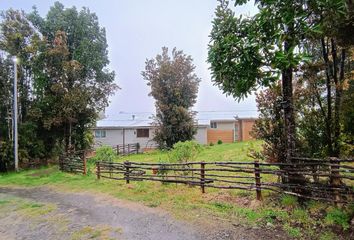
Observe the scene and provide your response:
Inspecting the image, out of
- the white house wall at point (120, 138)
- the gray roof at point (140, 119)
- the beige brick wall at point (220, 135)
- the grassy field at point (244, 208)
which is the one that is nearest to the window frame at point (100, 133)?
the white house wall at point (120, 138)

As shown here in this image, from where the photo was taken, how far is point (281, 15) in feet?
17.0

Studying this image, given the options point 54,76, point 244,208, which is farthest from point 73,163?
point 244,208

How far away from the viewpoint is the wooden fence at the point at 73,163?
1588 centimetres

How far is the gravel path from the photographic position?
20.4 ft

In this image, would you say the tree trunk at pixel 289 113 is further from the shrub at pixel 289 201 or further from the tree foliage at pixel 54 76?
the tree foliage at pixel 54 76

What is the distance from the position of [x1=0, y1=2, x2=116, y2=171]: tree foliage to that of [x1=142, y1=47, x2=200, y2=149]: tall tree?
3998 mm

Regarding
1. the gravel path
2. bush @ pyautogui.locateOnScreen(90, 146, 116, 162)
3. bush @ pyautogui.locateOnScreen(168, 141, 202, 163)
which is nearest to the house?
bush @ pyautogui.locateOnScreen(90, 146, 116, 162)

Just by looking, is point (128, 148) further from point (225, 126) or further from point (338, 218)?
point (338, 218)

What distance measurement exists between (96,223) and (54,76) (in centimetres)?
1784

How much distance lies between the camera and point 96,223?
7.08m

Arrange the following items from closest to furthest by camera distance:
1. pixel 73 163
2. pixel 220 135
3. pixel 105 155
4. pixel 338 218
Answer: pixel 338 218
pixel 105 155
pixel 73 163
pixel 220 135

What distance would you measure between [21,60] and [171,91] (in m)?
11.7

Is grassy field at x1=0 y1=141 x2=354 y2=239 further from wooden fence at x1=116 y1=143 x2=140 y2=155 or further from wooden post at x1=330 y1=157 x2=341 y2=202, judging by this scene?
wooden fence at x1=116 y1=143 x2=140 y2=155

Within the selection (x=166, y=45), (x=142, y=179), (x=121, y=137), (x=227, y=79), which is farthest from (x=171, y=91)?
(x=227, y=79)
